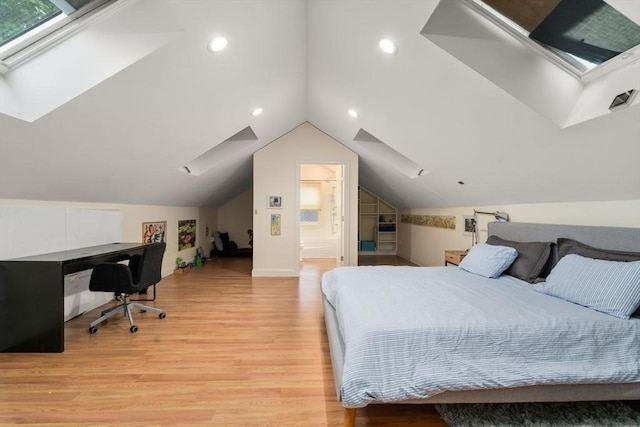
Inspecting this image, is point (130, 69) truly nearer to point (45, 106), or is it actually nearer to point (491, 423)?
point (45, 106)

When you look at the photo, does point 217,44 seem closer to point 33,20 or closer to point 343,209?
point 33,20

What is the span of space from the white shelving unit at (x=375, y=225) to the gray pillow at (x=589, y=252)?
5438 mm

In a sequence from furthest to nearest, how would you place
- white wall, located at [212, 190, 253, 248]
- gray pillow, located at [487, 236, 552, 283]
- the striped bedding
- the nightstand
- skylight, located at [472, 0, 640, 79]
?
white wall, located at [212, 190, 253, 248] → the nightstand → gray pillow, located at [487, 236, 552, 283] → skylight, located at [472, 0, 640, 79] → the striped bedding

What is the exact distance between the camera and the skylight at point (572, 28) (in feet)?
5.21

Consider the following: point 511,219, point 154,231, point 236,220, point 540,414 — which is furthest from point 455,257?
point 236,220

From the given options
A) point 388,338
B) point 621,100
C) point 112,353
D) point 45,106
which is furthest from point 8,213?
point 621,100

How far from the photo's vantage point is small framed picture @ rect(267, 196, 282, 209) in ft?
17.8

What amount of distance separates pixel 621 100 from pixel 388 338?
1878 mm

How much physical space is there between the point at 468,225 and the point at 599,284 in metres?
2.63

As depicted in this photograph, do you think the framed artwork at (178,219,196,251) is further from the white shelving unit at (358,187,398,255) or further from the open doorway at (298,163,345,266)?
the white shelving unit at (358,187,398,255)

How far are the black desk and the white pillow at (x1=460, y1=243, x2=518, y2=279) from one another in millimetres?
3843

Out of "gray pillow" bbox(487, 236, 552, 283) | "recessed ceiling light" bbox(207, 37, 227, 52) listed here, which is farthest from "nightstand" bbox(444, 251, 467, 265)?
"recessed ceiling light" bbox(207, 37, 227, 52)

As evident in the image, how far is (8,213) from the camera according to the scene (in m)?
2.52

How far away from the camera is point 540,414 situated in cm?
170
